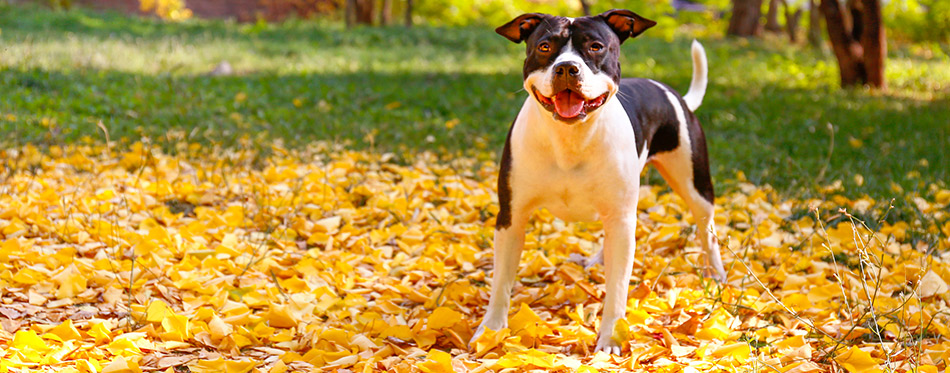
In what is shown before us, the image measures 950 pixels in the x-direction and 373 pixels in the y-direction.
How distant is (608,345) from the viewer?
3.00m

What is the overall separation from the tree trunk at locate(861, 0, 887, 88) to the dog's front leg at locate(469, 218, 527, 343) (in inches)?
324

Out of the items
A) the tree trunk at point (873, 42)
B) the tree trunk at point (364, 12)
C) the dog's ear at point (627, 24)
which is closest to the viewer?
the dog's ear at point (627, 24)

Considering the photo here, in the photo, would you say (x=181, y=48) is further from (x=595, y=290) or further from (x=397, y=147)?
(x=595, y=290)

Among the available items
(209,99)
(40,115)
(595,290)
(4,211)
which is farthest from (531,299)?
(209,99)

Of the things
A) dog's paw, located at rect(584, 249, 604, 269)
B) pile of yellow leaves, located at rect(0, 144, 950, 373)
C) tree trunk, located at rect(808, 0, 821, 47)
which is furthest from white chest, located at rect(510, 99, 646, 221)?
tree trunk, located at rect(808, 0, 821, 47)

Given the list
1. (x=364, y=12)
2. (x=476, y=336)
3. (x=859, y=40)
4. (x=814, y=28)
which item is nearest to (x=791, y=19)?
(x=814, y=28)

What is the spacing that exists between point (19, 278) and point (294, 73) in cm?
724

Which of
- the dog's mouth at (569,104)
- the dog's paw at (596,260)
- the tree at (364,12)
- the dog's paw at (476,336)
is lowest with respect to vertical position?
the dog's paw at (596,260)

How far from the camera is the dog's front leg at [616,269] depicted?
3.00 m

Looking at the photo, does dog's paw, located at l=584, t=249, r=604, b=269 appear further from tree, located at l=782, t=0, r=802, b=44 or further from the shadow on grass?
tree, located at l=782, t=0, r=802, b=44

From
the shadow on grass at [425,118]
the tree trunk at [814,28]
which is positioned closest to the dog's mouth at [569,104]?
the shadow on grass at [425,118]

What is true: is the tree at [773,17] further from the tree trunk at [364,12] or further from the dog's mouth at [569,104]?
the dog's mouth at [569,104]

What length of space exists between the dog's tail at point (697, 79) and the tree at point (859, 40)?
683 cm

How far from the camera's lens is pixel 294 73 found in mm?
10273
